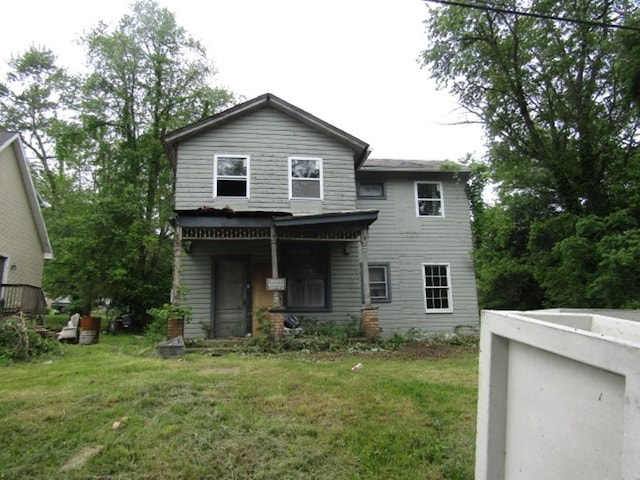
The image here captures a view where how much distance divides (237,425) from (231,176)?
8.73 meters

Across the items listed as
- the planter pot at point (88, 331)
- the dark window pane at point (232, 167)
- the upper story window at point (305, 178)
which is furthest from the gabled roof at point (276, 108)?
the planter pot at point (88, 331)

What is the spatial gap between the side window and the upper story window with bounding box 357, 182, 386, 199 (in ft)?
7.37

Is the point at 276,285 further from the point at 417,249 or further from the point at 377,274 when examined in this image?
the point at 417,249

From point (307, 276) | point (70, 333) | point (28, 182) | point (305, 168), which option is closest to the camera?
point (307, 276)

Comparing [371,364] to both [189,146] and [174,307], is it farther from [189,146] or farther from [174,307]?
[189,146]

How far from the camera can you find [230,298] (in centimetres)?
1140

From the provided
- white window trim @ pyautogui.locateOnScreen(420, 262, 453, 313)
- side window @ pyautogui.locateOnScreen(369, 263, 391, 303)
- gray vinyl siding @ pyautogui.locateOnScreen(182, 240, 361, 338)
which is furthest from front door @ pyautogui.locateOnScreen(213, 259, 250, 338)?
white window trim @ pyautogui.locateOnScreen(420, 262, 453, 313)

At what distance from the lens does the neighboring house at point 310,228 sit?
10.8m

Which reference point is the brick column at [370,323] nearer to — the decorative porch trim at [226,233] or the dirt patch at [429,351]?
the dirt patch at [429,351]

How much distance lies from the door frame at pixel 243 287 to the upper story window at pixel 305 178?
7.66 feet

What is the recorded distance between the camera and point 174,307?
9344mm

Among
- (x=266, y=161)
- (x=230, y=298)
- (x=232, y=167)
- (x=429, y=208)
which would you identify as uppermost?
(x=266, y=161)

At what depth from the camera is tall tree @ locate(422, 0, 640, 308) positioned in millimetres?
10969

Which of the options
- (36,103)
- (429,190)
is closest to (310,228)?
(429,190)
